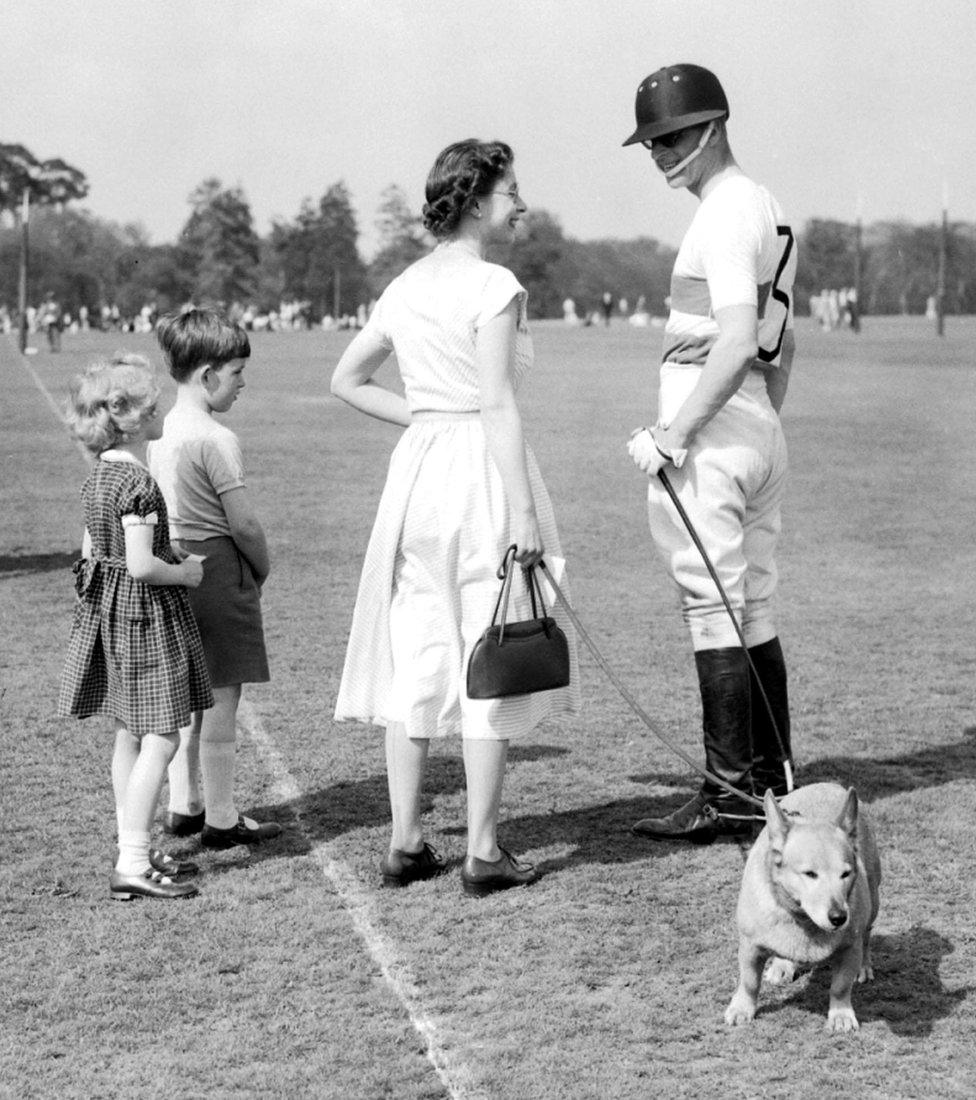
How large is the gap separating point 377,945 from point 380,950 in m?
0.04

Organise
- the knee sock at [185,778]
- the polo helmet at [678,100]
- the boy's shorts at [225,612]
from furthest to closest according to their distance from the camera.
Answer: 1. the knee sock at [185,778]
2. the boy's shorts at [225,612]
3. the polo helmet at [678,100]

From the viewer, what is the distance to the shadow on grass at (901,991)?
4.25 m

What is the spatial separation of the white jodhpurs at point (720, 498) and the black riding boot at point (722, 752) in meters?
0.07

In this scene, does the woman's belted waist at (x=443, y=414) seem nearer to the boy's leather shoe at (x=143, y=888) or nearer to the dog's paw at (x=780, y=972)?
the boy's leather shoe at (x=143, y=888)

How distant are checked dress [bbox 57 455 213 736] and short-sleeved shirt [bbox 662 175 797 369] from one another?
1760 mm

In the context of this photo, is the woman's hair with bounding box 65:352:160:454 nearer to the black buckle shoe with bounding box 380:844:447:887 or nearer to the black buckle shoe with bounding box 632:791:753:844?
the black buckle shoe with bounding box 380:844:447:887

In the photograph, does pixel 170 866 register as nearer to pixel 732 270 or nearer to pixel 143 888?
pixel 143 888

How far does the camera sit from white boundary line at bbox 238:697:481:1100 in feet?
12.9

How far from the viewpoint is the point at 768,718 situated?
5902 millimetres

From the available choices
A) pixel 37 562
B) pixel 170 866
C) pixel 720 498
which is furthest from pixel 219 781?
pixel 37 562

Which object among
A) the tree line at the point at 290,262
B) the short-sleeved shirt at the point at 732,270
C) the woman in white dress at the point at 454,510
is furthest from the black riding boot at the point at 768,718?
the tree line at the point at 290,262

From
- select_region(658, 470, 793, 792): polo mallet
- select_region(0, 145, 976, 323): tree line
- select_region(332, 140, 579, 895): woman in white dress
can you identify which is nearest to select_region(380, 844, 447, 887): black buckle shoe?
select_region(332, 140, 579, 895): woman in white dress

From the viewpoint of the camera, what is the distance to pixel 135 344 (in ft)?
208

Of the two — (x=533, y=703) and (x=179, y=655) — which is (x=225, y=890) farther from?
(x=533, y=703)
